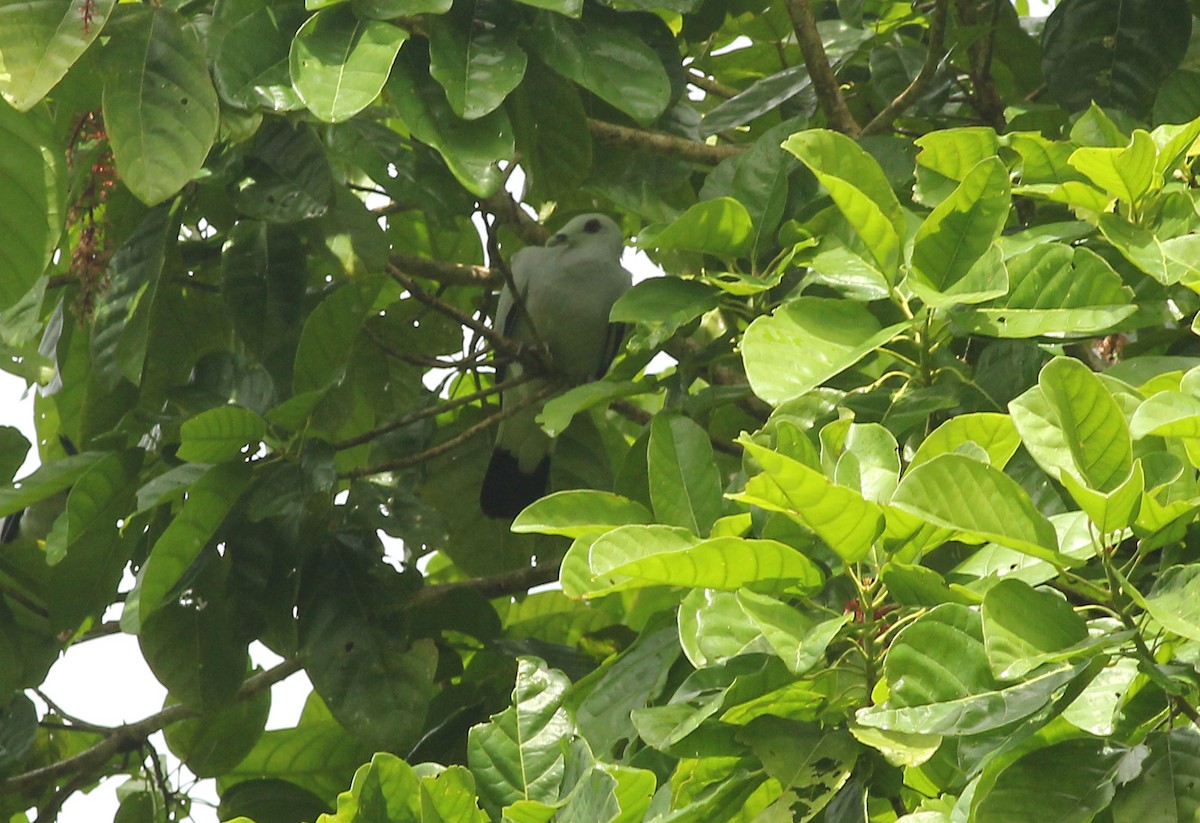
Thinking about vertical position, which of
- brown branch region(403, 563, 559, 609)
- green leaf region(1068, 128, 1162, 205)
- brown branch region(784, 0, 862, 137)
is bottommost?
brown branch region(403, 563, 559, 609)

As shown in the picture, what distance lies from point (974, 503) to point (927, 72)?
5.22 ft

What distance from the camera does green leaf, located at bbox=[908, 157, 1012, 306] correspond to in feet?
5.13

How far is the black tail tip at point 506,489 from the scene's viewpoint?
11.1 ft

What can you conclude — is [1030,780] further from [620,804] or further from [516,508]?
[516,508]

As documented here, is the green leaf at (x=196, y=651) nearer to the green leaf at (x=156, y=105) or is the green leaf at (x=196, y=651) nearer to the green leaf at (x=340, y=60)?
the green leaf at (x=156, y=105)

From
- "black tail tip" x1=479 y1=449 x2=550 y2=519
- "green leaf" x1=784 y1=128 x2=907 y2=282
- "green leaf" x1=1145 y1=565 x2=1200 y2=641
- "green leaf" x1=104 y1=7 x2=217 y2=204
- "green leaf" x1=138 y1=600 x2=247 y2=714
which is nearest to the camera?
"green leaf" x1=1145 y1=565 x2=1200 y2=641

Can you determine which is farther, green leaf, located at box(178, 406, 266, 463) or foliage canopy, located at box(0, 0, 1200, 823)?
green leaf, located at box(178, 406, 266, 463)

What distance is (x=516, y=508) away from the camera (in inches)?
133

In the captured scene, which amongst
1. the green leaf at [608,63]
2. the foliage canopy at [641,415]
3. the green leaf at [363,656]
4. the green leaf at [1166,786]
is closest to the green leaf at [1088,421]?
the foliage canopy at [641,415]

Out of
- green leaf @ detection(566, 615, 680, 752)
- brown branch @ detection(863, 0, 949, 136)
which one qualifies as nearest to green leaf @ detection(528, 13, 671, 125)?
brown branch @ detection(863, 0, 949, 136)

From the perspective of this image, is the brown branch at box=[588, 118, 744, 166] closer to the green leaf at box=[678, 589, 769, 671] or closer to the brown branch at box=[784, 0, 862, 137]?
the brown branch at box=[784, 0, 862, 137]

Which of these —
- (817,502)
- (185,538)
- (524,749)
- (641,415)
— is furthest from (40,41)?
(641,415)

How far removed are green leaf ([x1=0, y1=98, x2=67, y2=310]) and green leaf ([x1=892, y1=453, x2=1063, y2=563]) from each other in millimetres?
1406

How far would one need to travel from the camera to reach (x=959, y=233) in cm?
158
